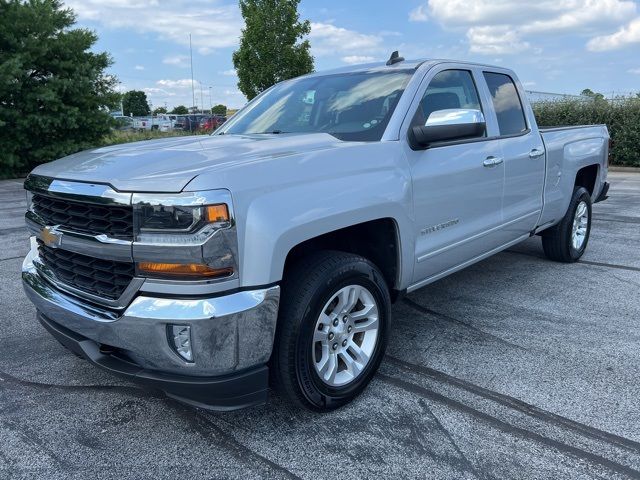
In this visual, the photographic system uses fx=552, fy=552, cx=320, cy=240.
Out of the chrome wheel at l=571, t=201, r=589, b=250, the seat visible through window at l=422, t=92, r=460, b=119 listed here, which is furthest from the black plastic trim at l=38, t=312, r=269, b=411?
the chrome wheel at l=571, t=201, r=589, b=250

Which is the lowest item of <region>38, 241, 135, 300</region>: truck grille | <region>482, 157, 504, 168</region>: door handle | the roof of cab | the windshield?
<region>38, 241, 135, 300</region>: truck grille

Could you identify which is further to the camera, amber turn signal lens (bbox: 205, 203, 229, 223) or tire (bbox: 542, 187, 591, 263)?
tire (bbox: 542, 187, 591, 263)

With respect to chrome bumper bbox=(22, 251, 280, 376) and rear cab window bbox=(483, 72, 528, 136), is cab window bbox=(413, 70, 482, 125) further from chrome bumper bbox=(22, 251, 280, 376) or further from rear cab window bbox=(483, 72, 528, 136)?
chrome bumper bbox=(22, 251, 280, 376)

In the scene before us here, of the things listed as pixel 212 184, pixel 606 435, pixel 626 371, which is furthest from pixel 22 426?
pixel 626 371

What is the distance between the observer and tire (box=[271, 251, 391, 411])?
2.63 metres

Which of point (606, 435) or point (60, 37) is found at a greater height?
point (60, 37)

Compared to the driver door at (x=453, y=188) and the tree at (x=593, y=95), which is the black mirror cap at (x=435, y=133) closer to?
the driver door at (x=453, y=188)

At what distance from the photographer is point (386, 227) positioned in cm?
325

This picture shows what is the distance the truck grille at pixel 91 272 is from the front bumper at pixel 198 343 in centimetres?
10

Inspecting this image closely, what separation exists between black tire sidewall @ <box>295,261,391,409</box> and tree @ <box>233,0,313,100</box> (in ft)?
58.8

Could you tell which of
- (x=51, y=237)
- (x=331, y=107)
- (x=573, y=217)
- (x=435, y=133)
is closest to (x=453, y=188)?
(x=435, y=133)

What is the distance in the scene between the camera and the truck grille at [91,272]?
250 cm

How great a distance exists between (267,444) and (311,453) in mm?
234

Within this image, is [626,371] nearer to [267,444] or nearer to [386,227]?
[386,227]
